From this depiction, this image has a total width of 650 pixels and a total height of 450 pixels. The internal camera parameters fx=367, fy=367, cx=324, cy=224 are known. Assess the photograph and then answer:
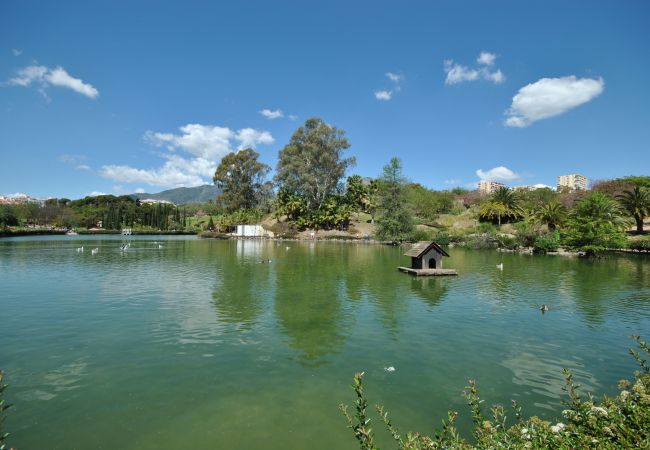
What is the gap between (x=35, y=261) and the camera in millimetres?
33875

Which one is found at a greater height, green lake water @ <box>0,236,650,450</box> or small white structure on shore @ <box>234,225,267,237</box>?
small white structure on shore @ <box>234,225,267,237</box>

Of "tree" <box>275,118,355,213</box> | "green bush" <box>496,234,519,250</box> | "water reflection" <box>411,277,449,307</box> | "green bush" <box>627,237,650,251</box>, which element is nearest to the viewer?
"water reflection" <box>411,277,449,307</box>

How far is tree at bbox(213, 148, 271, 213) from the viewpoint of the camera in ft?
314

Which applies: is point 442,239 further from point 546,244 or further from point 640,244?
point 640,244

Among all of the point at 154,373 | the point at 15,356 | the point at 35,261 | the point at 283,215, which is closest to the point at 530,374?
the point at 154,373

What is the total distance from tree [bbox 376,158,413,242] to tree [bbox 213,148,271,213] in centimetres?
4331

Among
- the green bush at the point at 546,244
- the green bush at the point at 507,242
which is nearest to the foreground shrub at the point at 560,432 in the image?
the green bush at the point at 546,244

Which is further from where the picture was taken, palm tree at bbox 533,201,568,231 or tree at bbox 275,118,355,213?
tree at bbox 275,118,355,213

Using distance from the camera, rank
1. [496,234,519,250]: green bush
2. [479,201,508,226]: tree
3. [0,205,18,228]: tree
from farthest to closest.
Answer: [0,205,18,228]: tree
[479,201,508,226]: tree
[496,234,519,250]: green bush

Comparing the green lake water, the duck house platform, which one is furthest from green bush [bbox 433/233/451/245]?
the green lake water

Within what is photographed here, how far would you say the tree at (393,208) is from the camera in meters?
62.0

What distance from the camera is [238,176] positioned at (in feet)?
318

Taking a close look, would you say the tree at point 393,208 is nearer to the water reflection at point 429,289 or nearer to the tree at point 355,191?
the tree at point 355,191

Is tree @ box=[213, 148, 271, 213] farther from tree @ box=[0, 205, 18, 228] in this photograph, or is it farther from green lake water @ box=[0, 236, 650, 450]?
green lake water @ box=[0, 236, 650, 450]
